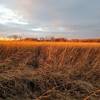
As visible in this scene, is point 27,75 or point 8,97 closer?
point 8,97

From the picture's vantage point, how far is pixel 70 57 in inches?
302

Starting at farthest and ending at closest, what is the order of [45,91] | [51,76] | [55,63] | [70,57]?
[70,57]
[55,63]
[51,76]
[45,91]

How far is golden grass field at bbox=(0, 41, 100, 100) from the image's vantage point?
558 centimetres

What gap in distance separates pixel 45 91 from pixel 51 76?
A: 1.67ft

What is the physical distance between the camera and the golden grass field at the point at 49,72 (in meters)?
5.58

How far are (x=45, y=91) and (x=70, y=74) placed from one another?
1.06 m

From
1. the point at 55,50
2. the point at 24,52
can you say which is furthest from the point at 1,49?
the point at 55,50

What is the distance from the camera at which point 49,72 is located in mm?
6348

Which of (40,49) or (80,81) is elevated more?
(40,49)

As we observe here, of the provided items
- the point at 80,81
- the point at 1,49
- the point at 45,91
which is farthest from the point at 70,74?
the point at 1,49

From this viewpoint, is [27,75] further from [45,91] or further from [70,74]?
[70,74]

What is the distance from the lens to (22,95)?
556 centimetres

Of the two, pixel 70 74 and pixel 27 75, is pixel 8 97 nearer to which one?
pixel 27 75

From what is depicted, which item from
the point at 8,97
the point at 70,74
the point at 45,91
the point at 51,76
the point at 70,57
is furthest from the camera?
the point at 70,57
